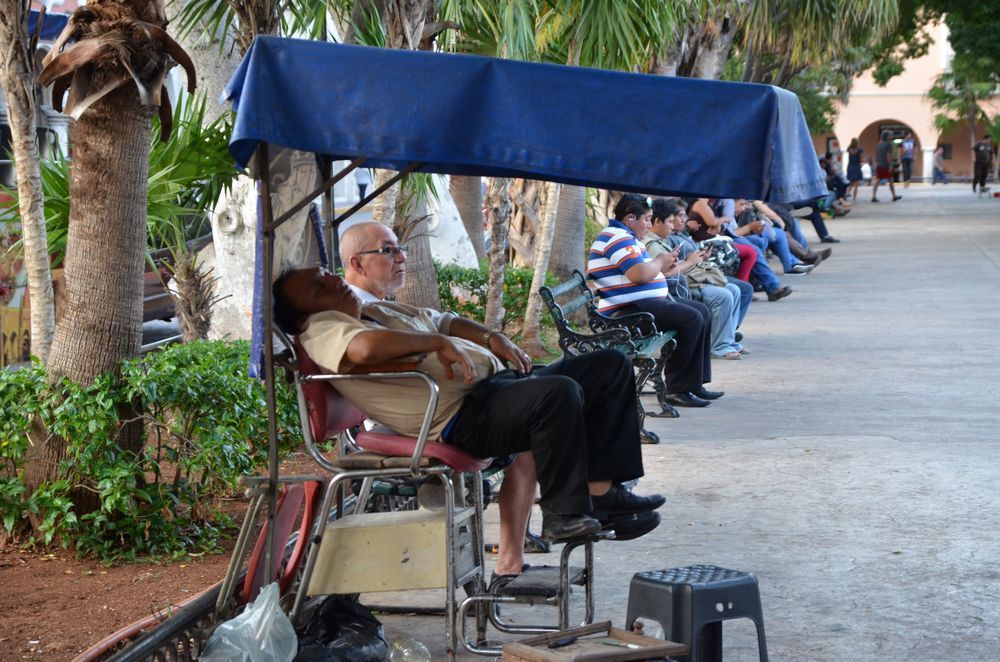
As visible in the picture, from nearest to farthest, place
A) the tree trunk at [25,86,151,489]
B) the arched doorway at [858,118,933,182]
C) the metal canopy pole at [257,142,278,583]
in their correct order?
the metal canopy pole at [257,142,278,583] < the tree trunk at [25,86,151,489] < the arched doorway at [858,118,933,182]

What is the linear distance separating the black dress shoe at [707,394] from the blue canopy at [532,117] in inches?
226

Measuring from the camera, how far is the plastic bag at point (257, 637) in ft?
13.7

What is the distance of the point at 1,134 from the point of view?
11188 millimetres

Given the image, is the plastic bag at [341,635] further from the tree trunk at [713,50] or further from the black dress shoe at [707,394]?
the tree trunk at [713,50]

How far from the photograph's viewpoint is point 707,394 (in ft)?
32.5

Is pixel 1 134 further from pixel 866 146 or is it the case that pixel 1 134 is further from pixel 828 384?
pixel 866 146

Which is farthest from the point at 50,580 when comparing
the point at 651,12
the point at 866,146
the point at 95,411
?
the point at 866,146

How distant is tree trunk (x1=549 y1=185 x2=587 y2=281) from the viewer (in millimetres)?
14539

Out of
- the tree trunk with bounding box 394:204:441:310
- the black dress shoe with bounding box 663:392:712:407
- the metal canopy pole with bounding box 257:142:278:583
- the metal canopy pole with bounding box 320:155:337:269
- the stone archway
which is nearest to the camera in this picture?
the metal canopy pole with bounding box 257:142:278:583

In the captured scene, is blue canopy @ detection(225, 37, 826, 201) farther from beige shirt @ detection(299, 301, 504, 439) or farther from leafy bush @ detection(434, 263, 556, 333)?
leafy bush @ detection(434, 263, 556, 333)

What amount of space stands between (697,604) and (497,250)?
7.39 meters

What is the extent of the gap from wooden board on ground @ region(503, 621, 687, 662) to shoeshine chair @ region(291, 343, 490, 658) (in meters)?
0.50

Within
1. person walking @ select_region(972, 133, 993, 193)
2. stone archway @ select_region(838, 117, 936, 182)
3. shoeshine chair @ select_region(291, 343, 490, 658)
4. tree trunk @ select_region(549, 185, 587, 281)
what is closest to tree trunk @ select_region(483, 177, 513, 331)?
tree trunk @ select_region(549, 185, 587, 281)

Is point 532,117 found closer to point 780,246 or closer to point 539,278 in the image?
point 539,278
